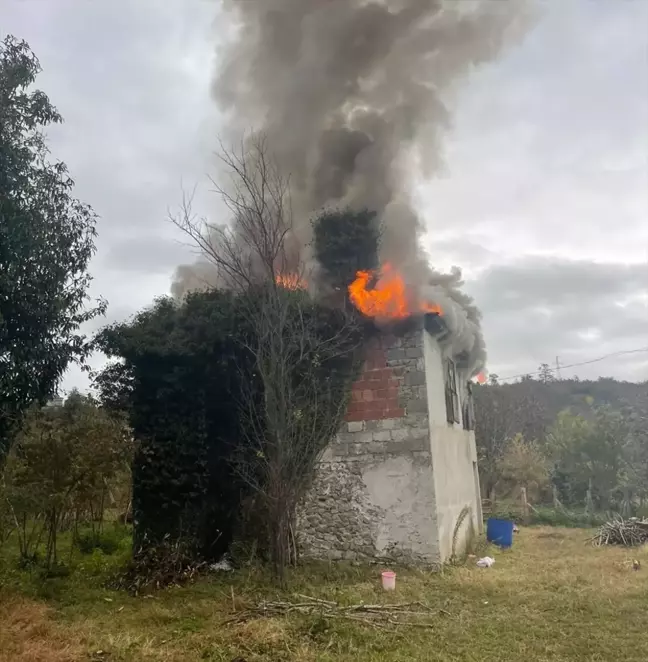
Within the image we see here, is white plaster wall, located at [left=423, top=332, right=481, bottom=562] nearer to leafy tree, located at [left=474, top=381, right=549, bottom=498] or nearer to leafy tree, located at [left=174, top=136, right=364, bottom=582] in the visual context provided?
leafy tree, located at [left=174, top=136, right=364, bottom=582]

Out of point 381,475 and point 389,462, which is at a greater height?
point 389,462

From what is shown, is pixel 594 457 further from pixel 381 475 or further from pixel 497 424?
pixel 381 475

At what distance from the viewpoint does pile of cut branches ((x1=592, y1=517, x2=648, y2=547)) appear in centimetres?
1329

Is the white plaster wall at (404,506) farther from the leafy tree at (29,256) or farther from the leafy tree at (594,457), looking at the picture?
the leafy tree at (594,457)

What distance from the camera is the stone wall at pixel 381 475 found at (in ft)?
33.6

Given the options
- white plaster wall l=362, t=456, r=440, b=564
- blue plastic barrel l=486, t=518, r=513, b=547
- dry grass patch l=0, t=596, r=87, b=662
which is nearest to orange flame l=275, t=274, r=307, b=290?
white plaster wall l=362, t=456, r=440, b=564

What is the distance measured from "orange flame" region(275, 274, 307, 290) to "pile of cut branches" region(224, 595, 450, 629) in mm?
4806

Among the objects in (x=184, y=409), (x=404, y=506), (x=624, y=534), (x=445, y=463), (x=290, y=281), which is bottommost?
(x=624, y=534)

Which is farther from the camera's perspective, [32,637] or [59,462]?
[59,462]

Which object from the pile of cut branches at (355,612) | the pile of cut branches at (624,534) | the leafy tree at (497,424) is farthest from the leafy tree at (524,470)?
the pile of cut branches at (355,612)

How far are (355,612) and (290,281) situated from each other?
17.5 ft

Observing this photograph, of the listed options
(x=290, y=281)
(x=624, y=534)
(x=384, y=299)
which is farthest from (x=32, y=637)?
(x=624, y=534)

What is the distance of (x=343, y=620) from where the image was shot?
22.9 ft

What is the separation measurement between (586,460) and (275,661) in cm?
1866
